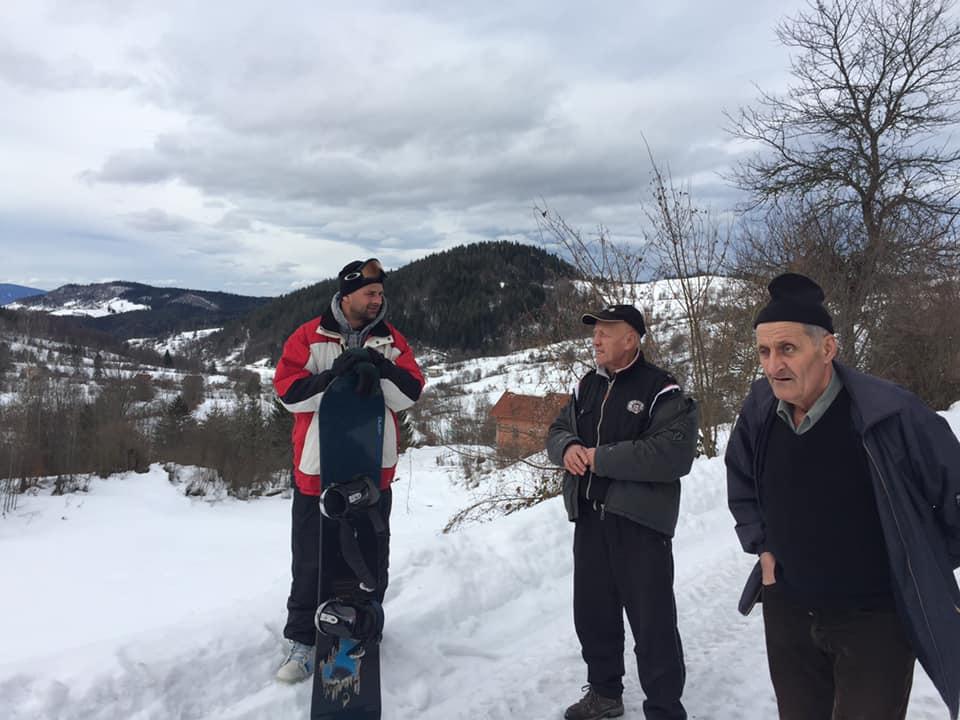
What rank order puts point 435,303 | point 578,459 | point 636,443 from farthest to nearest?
1. point 435,303
2. point 578,459
3. point 636,443

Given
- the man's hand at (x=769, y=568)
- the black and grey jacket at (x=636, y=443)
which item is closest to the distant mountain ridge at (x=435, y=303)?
the black and grey jacket at (x=636, y=443)

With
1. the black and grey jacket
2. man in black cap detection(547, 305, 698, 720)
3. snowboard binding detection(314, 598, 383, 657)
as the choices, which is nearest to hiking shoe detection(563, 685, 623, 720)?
man in black cap detection(547, 305, 698, 720)

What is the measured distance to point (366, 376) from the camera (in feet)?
8.62

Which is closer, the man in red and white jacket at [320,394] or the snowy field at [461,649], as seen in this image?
the snowy field at [461,649]

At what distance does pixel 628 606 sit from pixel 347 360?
1692 millimetres

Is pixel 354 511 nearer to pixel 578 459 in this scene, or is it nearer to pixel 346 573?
pixel 346 573

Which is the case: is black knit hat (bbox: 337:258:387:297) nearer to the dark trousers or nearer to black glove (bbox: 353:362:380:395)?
black glove (bbox: 353:362:380:395)

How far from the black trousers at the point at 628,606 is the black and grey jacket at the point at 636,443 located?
9 cm

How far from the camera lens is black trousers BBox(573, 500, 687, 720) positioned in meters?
2.25

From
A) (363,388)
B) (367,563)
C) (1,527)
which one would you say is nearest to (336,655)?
(367,563)

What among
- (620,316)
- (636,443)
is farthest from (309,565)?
(620,316)

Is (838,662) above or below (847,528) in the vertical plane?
below

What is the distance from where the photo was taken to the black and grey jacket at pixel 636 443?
2.24 metres

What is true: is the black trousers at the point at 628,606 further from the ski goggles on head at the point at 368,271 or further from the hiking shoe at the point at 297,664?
the ski goggles on head at the point at 368,271
